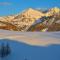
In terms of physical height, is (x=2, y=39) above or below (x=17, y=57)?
above

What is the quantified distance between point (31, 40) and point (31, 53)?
0.29 m

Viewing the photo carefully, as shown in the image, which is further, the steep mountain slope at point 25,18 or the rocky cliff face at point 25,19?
the steep mountain slope at point 25,18

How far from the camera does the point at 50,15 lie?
14.4ft

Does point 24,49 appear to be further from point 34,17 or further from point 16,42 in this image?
point 34,17

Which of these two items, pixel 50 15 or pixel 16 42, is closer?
pixel 16 42

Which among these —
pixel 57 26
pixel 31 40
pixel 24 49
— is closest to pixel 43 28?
pixel 57 26

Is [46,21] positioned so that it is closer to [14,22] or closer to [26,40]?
[14,22]

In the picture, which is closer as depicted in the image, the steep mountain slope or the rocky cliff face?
the rocky cliff face

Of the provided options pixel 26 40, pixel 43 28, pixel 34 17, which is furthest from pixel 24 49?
pixel 34 17

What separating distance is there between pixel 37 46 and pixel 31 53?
118mm

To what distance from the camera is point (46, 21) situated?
12.9ft

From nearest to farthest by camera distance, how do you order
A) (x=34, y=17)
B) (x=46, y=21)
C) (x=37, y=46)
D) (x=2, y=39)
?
(x=37, y=46) < (x=2, y=39) < (x=46, y=21) < (x=34, y=17)

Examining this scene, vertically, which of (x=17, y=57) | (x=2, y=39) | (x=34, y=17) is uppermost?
(x=34, y=17)

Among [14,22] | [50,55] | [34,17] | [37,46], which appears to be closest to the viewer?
[50,55]
